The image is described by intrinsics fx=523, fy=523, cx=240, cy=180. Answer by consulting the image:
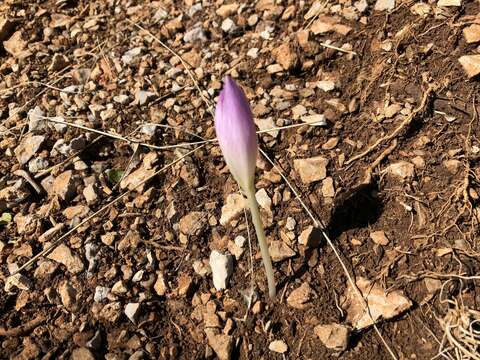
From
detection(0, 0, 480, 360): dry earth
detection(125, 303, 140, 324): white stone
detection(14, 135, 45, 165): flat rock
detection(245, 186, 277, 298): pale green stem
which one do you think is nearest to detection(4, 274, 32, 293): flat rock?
detection(0, 0, 480, 360): dry earth

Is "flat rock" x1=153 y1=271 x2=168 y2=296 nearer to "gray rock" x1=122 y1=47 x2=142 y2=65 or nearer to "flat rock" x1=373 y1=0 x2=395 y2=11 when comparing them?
"gray rock" x1=122 y1=47 x2=142 y2=65

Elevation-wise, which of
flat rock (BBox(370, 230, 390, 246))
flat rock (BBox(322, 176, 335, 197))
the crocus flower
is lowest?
flat rock (BBox(370, 230, 390, 246))

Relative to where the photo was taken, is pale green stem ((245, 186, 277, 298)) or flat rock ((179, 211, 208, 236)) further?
flat rock ((179, 211, 208, 236))

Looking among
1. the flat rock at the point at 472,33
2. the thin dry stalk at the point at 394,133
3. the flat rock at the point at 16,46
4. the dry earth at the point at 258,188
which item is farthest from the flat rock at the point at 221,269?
the flat rock at the point at 16,46

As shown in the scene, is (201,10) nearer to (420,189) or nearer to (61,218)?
(61,218)

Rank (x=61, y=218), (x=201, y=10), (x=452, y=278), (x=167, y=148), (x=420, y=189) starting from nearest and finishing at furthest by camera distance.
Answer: (x=452, y=278) → (x=420, y=189) → (x=61, y=218) → (x=167, y=148) → (x=201, y=10)

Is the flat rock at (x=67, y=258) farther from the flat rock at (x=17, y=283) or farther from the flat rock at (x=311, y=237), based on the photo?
the flat rock at (x=311, y=237)

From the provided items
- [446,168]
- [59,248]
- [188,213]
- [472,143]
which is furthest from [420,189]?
[59,248]

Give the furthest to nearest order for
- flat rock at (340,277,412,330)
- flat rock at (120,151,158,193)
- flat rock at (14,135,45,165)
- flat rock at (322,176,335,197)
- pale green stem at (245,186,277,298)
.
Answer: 1. flat rock at (14,135,45,165)
2. flat rock at (120,151,158,193)
3. flat rock at (322,176,335,197)
4. flat rock at (340,277,412,330)
5. pale green stem at (245,186,277,298)

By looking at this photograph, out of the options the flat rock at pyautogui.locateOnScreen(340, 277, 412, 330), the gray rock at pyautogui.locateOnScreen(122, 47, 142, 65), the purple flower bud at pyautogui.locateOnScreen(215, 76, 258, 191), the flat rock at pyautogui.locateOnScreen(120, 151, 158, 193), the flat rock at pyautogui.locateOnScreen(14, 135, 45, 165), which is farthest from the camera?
the gray rock at pyautogui.locateOnScreen(122, 47, 142, 65)
